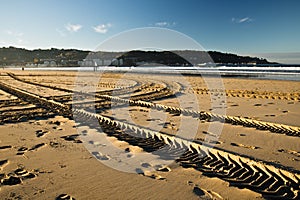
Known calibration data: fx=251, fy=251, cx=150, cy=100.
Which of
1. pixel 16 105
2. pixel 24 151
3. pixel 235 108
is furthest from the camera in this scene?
pixel 16 105

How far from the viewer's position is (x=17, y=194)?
→ 10.4ft

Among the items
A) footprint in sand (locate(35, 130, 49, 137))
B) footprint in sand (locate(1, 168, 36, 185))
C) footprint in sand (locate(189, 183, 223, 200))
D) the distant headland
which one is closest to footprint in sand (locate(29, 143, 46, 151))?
footprint in sand (locate(35, 130, 49, 137))

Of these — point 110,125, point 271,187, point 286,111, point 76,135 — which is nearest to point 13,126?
point 76,135

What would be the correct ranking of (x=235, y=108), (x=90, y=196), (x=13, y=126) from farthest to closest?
1. (x=235, y=108)
2. (x=13, y=126)
3. (x=90, y=196)

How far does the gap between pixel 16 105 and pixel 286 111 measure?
9.88 m

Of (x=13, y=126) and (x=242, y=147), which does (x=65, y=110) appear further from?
(x=242, y=147)

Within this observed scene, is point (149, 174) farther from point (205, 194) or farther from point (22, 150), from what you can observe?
point (22, 150)

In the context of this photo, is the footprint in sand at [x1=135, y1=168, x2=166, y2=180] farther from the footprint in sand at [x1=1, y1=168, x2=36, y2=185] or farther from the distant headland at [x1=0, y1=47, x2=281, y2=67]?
the distant headland at [x1=0, y1=47, x2=281, y2=67]

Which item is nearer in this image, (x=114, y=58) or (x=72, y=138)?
(x=72, y=138)

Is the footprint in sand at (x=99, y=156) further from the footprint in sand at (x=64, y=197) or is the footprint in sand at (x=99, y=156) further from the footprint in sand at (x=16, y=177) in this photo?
the footprint in sand at (x=64, y=197)

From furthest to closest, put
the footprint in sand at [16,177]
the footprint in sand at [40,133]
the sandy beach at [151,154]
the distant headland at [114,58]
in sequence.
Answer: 1. the distant headland at [114,58]
2. the footprint in sand at [40,133]
3. the footprint in sand at [16,177]
4. the sandy beach at [151,154]

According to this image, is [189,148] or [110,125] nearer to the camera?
[189,148]

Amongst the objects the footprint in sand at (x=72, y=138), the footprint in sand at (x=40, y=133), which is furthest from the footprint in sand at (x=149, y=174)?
the footprint in sand at (x=40, y=133)

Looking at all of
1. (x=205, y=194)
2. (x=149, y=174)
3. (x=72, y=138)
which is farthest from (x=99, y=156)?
(x=205, y=194)
